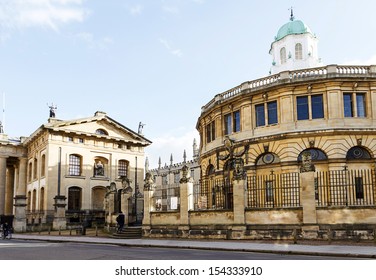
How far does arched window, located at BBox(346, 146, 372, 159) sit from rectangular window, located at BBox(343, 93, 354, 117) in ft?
8.59

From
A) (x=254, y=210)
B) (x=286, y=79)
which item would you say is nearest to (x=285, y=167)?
(x=286, y=79)

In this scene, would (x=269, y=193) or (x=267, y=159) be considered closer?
(x=269, y=193)

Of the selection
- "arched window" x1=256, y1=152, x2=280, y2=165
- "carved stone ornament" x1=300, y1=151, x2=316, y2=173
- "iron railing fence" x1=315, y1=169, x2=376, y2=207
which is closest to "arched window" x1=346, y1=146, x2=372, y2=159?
"iron railing fence" x1=315, y1=169, x2=376, y2=207

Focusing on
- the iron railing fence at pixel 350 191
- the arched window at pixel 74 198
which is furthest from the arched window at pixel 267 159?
the arched window at pixel 74 198

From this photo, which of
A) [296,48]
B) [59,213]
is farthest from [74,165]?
[296,48]

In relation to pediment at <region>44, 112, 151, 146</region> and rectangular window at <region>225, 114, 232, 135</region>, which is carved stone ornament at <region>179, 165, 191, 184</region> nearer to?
rectangular window at <region>225, 114, 232, 135</region>

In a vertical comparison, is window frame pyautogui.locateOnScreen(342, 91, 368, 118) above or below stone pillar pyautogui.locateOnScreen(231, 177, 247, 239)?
above

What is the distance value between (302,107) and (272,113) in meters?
2.46

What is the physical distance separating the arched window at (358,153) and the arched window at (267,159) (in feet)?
17.5

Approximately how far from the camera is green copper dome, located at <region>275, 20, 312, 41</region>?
190ft

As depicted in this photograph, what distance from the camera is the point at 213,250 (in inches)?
762

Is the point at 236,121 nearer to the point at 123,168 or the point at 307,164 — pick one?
the point at 307,164

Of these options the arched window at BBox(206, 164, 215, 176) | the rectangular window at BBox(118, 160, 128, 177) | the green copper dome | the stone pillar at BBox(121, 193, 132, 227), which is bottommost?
the stone pillar at BBox(121, 193, 132, 227)

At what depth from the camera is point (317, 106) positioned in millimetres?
32625
